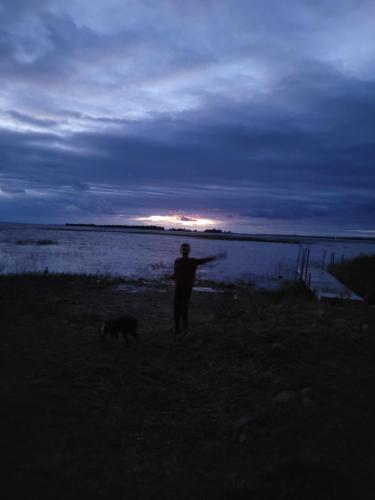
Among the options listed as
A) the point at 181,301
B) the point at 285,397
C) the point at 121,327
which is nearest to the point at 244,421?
the point at 285,397

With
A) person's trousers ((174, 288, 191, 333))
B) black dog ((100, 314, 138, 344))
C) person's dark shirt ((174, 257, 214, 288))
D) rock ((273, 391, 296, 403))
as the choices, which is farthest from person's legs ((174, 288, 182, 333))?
rock ((273, 391, 296, 403))

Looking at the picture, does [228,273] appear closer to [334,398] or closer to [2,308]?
[2,308]

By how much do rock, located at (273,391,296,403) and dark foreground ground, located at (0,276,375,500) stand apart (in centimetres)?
2

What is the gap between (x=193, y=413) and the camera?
16.2 ft

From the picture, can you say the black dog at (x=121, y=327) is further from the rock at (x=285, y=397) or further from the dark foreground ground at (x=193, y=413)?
the rock at (x=285, y=397)

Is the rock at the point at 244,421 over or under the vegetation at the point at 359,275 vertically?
under

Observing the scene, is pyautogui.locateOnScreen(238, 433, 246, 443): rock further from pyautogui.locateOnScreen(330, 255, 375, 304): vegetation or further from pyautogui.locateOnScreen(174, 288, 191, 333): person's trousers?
pyautogui.locateOnScreen(330, 255, 375, 304): vegetation

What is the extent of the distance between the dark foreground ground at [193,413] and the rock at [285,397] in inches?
1.0

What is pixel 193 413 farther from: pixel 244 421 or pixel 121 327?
pixel 121 327

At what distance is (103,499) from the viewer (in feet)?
10.9

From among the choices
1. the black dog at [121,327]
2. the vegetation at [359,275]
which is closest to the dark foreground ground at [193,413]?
the black dog at [121,327]

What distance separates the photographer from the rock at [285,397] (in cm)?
512

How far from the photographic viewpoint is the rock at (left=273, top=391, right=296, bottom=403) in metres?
5.12

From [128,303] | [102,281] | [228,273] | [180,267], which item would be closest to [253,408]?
[180,267]
